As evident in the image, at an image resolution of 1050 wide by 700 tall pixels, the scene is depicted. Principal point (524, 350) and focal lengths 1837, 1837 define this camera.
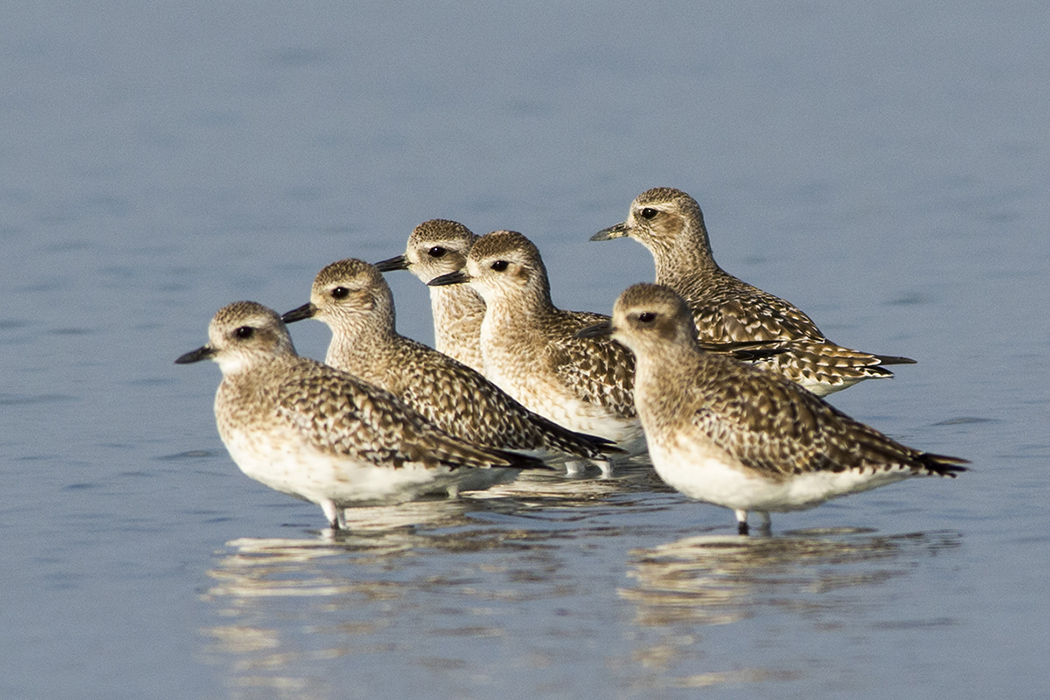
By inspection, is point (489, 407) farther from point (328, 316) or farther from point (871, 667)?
point (871, 667)

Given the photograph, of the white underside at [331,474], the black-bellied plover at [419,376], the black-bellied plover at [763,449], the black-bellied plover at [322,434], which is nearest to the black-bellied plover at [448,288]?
the black-bellied plover at [419,376]

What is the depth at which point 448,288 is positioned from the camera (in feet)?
60.7

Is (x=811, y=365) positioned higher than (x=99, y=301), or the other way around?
(x=99, y=301)

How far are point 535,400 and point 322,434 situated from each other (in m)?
3.54

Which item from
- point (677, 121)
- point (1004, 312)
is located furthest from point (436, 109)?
point (1004, 312)

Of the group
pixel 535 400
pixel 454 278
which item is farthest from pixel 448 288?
pixel 535 400

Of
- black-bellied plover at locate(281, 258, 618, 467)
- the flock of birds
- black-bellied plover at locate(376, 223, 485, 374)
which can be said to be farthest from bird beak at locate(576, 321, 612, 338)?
black-bellied plover at locate(376, 223, 485, 374)

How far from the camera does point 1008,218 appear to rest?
86.3 feet

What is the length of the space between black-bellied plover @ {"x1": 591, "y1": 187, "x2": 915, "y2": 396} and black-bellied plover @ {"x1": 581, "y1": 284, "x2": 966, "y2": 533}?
3300 millimetres

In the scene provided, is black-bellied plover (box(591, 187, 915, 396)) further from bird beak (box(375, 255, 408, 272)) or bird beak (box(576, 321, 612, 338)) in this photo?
bird beak (box(576, 321, 612, 338))

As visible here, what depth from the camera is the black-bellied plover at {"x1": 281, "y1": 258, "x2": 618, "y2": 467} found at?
50.0 feet

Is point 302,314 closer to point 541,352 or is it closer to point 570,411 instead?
point 541,352

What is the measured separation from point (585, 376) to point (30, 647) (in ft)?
21.4

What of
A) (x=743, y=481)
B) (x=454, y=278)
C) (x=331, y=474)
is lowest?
(x=743, y=481)
